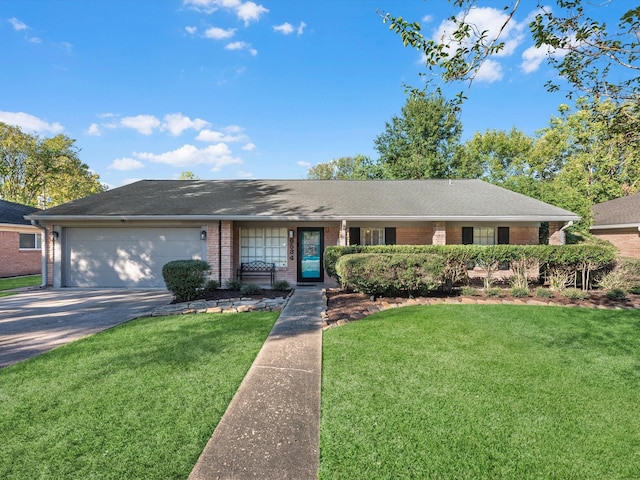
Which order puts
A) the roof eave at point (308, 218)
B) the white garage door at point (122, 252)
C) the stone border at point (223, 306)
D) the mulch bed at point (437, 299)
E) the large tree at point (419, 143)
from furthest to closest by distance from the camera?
1. the large tree at point (419, 143)
2. the white garage door at point (122, 252)
3. the roof eave at point (308, 218)
4. the stone border at point (223, 306)
5. the mulch bed at point (437, 299)

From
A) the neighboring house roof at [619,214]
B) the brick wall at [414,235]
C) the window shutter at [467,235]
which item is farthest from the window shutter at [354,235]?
the neighboring house roof at [619,214]

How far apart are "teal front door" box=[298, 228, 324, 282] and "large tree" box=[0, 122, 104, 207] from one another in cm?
2882

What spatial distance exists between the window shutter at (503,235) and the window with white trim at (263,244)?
28.6 ft

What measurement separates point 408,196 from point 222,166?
2159 cm

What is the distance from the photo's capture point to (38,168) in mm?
27984

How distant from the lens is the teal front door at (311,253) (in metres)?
12.4

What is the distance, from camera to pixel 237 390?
350 cm

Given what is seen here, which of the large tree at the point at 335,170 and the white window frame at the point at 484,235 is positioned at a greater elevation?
the large tree at the point at 335,170

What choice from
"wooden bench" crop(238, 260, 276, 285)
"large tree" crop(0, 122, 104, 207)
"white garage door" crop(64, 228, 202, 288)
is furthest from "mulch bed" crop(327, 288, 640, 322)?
"large tree" crop(0, 122, 104, 207)

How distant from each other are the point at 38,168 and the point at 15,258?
1717 cm

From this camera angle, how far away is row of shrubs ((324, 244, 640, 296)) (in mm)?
7734

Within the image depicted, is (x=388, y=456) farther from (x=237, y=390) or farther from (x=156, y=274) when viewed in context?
(x=156, y=274)

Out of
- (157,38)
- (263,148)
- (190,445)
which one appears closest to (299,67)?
(157,38)

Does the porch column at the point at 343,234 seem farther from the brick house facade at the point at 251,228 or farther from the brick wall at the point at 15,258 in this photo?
the brick wall at the point at 15,258
